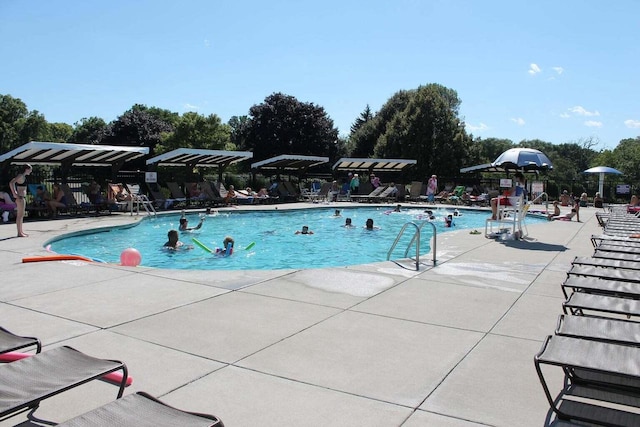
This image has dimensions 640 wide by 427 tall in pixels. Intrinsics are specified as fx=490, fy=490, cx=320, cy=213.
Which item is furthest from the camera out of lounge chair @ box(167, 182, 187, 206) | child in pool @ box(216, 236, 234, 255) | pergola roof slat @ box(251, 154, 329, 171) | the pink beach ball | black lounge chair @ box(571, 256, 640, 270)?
pergola roof slat @ box(251, 154, 329, 171)

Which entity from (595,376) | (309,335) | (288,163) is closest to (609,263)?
(595,376)

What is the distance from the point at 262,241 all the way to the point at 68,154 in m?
8.00

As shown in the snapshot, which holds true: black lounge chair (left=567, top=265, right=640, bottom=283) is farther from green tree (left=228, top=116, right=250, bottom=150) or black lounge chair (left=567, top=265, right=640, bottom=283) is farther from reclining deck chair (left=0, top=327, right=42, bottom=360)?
green tree (left=228, top=116, right=250, bottom=150)

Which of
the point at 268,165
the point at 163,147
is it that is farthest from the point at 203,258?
the point at 163,147

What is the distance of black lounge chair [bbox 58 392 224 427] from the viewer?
1.99 meters

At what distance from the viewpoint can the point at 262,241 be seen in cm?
1449

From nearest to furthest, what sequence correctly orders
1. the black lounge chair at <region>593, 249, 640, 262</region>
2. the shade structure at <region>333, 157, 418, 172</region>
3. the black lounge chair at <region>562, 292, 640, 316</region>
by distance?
the black lounge chair at <region>562, 292, 640, 316</region> → the black lounge chair at <region>593, 249, 640, 262</region> → the shade structure at <region>333, 157, 418, 172</region>

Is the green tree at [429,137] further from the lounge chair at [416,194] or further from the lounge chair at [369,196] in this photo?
the lounge chair at [369,196]

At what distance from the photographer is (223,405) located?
3.12 m

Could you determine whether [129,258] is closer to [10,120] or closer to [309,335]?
[309,335]

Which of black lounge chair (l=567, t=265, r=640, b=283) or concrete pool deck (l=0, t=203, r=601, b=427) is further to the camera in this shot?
black lounge chair (l=567, t=265, r=640, b=283)

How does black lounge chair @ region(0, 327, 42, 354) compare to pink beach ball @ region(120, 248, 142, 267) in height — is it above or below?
above

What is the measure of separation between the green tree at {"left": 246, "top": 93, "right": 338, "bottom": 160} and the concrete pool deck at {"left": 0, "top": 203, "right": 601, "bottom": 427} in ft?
130

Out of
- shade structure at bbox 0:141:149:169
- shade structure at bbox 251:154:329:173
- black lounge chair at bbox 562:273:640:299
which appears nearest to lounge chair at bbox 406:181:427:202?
shade structure at bbox 251:154:329:173
